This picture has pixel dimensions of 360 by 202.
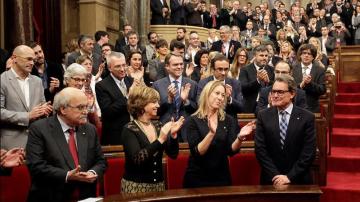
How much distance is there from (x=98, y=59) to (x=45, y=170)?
3116mm

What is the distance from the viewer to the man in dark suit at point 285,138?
3344 mm

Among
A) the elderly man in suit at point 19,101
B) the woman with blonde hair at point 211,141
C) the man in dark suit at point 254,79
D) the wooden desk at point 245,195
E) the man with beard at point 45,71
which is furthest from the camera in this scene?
the man in dark suit at point 254,79

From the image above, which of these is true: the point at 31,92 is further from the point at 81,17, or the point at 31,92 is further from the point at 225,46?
the point at 81,17

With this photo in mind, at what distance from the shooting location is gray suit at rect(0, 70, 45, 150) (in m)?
3.26

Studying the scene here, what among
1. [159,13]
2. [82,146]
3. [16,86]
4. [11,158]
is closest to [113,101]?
[16,86]

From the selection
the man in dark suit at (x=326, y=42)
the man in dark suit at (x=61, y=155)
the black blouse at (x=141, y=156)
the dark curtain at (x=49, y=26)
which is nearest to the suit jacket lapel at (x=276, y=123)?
the black blouse at (x=141, y=156)

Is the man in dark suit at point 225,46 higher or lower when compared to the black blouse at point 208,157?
higher

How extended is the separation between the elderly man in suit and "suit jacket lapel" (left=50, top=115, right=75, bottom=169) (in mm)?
551

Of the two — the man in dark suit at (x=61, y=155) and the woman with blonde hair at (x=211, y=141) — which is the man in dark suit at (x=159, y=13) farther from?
the man in dark suit at (x=61, y=155)

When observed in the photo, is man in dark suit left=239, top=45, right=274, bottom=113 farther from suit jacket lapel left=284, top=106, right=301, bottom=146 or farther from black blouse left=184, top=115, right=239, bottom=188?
black blouse left=184, top=115, right=239, bottom=188

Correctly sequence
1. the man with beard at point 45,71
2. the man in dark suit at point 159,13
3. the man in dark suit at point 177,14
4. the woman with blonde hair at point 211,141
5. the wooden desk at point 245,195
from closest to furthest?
1. the wooden desk at point 245,195
2. the woman with blonde hair at point 211,141
3. the man with beard at point 45,71
4. the man in dark suit at point 159,13
5. the man in dark suit at point 177,14

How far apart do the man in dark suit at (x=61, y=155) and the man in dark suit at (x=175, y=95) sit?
118 centimetres

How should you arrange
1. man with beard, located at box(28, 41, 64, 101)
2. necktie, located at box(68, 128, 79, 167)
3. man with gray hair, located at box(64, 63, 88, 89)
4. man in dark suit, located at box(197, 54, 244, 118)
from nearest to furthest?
necktie, located at box(68, 128, 79, 167) → man with gray hair, located at box(64, 63, 88, 89) → man in dark suit, located at box(197, 54, 244, 118) → man with beard, located at box(28, 41, 64, 101)

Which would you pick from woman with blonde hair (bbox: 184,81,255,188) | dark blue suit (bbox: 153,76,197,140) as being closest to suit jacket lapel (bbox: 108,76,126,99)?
dark blue suit (bbox: 153,76,197,140)
